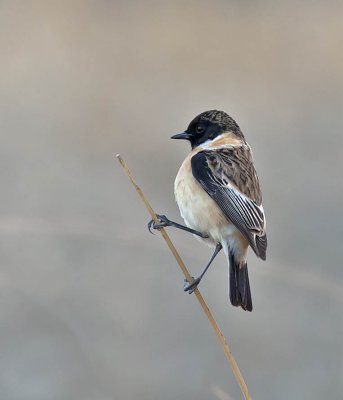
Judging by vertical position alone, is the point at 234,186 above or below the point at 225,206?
above

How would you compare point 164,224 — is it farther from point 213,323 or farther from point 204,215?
point 213,323

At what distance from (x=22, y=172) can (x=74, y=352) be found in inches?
127

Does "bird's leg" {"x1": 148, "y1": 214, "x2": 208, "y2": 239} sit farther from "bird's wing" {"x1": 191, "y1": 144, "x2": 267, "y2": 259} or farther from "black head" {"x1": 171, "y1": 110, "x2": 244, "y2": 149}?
"black head" {"x1": 171, "y1": 110, "x2": 244, "y2": 149}

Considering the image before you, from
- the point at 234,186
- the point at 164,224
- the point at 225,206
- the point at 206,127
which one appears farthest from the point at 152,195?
the point at 164,224

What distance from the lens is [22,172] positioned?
9859mm

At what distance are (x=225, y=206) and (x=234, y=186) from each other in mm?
177

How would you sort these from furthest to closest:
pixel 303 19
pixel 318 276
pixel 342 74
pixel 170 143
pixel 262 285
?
1. pixel 303 19
2. pixel 342 74
3. pixel 170 143
4. pixel 262 285
5. pixel 318 276

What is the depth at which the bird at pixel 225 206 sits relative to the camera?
14.8 ft

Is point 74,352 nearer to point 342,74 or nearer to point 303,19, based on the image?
point 342,74

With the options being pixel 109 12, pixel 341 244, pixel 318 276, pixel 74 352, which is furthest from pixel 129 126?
pixel 318 276

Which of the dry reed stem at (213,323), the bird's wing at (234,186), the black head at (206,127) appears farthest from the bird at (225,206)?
the dry reed stem at (213,323)

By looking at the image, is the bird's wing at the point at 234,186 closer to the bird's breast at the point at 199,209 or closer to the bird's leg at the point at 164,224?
the bird's breast at the point at 199,209

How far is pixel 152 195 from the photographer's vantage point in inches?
355

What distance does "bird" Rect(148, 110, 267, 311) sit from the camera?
14.8 ft
